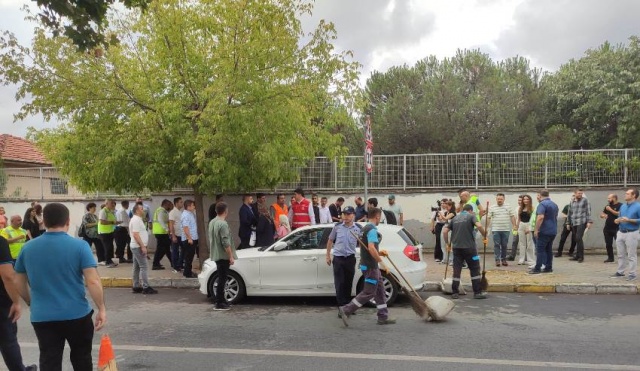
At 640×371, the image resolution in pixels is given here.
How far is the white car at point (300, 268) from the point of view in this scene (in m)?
8.48

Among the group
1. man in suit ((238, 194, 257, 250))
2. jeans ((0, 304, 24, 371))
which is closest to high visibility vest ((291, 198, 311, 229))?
man in suit ((238, 194, 257, 250))

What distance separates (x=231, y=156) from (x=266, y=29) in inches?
108

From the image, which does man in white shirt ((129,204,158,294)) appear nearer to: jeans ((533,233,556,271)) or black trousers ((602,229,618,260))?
jeans ((533,233,556,271))

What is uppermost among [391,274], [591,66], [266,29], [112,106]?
[591,66]

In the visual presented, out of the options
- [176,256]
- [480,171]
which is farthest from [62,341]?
[480,171]

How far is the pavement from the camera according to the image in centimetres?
955

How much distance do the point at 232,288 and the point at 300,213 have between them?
427 cm

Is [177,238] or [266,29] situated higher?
[266,29]

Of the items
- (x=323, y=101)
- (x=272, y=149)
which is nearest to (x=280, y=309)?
(x=272, y=149)

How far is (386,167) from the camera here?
1578 cm

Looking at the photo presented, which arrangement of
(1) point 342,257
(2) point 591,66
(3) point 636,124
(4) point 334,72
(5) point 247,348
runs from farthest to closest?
1. (2) point 591,66
2. (3) point 636,124
3. (4) point 334,72
4. (1) point 342,257
5. (5) point 247,348

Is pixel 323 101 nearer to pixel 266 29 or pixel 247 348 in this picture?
pixel 266 29

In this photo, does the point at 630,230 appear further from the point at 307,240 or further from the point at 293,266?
the point at 293,266

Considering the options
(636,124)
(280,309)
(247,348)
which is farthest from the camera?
(636,124)
